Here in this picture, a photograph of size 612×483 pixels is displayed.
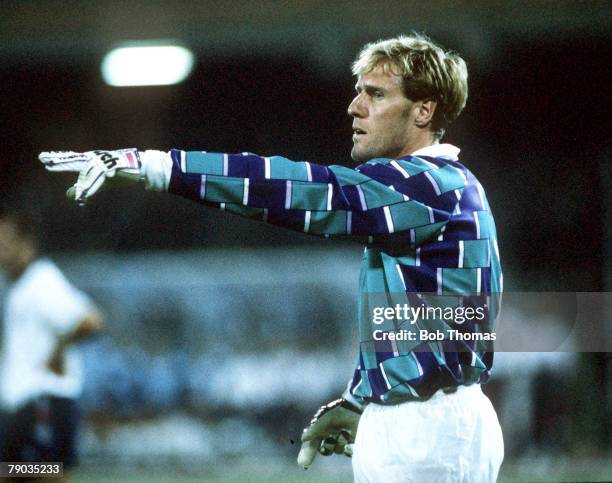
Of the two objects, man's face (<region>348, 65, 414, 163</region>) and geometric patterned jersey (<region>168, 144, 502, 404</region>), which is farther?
man's face (<region>348, 65, 414, 163</region>)

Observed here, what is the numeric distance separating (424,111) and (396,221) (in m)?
0.22

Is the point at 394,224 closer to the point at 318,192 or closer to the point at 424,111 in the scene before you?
the point at 318,192

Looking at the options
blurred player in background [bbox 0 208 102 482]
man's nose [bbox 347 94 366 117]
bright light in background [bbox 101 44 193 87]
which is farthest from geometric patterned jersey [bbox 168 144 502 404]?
bright light in background [bbox 101 44 193 87]

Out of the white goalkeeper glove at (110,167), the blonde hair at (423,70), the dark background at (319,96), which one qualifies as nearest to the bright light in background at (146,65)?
the dark background at (319,96)

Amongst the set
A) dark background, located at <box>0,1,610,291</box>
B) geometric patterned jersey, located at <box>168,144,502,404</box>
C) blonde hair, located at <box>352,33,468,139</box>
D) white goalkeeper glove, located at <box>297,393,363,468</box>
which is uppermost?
dark background, located at <box>0,1,610,291</box>

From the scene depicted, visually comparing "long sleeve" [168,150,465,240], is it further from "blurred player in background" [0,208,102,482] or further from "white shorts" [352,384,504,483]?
"blurred player in background" [0,208,102,482]

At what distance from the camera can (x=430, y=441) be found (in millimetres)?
880

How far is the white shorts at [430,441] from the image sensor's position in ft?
2.88

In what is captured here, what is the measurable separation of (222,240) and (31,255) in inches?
42.2

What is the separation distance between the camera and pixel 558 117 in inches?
77.5

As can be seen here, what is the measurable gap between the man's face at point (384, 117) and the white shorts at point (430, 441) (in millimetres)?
318

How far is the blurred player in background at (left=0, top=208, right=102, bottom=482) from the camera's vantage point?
5.04 ft

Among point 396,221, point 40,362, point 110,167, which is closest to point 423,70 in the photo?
point 396,221

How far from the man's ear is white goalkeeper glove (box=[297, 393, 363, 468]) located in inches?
14.7
